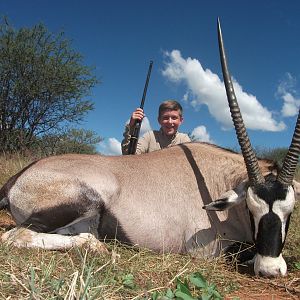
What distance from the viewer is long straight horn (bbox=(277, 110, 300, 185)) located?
3.80 metres

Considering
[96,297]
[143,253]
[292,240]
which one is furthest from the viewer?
[292,240]

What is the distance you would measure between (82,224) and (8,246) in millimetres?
775

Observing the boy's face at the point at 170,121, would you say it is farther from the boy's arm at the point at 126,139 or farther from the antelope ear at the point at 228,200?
the antelope ear at the point at 228,200

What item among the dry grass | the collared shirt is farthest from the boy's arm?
the dry grass

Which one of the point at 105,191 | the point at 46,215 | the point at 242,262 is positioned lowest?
the point at 242,262

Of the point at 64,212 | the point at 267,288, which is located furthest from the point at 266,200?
the point at 64,212

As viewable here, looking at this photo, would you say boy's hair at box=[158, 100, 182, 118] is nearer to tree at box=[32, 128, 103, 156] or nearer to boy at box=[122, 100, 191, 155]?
boy at box=[122, 100, 191, 155]

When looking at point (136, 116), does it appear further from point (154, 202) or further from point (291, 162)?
point (291, 162)

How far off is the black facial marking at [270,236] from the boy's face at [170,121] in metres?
3.69

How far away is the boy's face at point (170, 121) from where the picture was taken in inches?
280

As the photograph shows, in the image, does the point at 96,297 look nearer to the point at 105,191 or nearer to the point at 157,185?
the point at 105,191

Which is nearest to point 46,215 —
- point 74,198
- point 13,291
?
point 74,198

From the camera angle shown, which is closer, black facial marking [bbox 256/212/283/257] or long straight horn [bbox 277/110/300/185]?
black facial marking [bbox 256/212/283/257]

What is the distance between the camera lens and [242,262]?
410 cm
